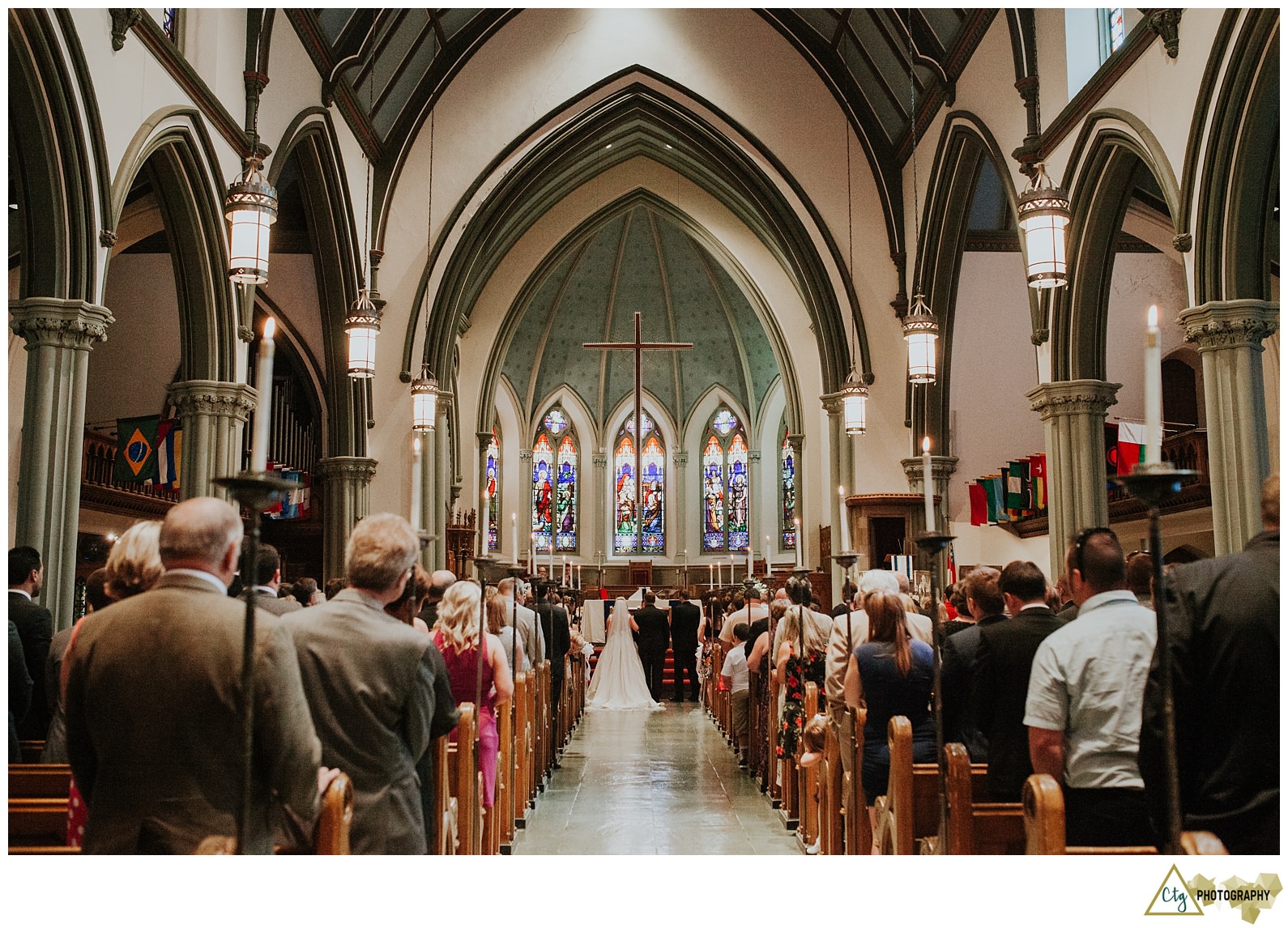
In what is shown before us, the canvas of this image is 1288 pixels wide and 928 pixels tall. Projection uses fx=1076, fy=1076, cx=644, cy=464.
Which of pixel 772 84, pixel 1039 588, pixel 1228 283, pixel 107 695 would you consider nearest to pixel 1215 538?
pixel 1228 283

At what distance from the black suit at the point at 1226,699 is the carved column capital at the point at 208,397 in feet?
31.3

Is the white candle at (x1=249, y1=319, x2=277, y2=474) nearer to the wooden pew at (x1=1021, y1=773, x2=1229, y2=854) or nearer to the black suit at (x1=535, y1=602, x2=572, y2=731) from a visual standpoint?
the wooden pew at (x1=1021, y1=773, x2=1229, y2=854)

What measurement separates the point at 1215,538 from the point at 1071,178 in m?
4.23

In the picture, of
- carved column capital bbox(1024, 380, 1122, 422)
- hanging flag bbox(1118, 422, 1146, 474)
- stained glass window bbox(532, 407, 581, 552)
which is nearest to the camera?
carved column capital bbox(1024, 380, 1122, 422)

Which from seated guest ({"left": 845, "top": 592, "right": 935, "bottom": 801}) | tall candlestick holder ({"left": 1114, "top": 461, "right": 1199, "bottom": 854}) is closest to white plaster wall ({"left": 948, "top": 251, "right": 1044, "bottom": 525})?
seated guest ({"left": 845, "top": 592, "right": 935, "bottom": 801})

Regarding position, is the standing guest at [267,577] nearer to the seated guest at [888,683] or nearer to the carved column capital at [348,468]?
the seated guest at [888,683]

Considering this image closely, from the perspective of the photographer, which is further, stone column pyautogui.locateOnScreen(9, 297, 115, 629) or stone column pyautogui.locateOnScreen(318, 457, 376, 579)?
stone column pyautogui.locateOnScreen(318, 457, 376, 579)

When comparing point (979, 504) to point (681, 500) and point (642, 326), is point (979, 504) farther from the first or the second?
point (681, 500)

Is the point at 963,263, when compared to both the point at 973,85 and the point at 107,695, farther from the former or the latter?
the point at 107,695

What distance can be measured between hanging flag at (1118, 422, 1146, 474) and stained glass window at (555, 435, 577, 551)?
17.3 meters

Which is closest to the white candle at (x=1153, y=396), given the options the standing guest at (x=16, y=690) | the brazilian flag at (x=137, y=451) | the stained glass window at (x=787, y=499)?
the standing guest at (x=16, y=690)

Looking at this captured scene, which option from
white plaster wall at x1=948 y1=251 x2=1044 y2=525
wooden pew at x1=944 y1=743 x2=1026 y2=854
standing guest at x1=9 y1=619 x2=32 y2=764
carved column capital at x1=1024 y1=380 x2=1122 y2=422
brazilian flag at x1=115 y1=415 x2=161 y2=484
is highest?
white plaster wall at x1=948 y1=251 x2=1044 y2=525

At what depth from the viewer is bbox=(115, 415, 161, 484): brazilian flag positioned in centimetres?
1250

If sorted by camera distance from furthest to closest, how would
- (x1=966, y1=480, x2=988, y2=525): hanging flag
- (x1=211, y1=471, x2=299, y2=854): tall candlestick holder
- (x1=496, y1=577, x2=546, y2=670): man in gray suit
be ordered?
(x1=966, y1=480, x2=988, y2=525): hanging flag → (x1=496, y1=577, x2=546, y2=670): man in gray suit → (x1=211, y1=471, x2=299, y2=854): tall candlestick holder
